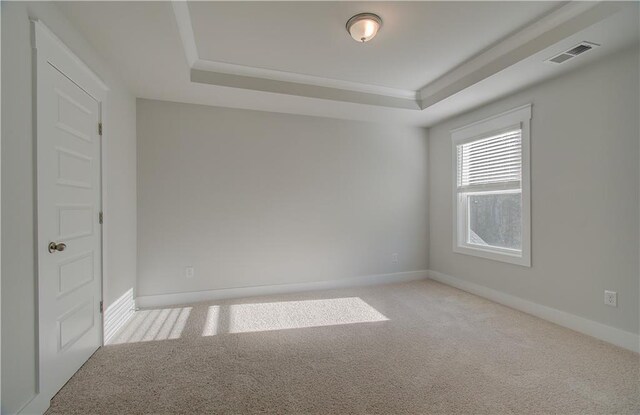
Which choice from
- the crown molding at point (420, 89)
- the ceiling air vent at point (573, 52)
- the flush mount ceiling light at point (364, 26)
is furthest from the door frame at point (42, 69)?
the ceiling air vent at point (573, 52)

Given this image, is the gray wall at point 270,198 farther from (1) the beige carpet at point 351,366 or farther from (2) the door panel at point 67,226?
(2) the door panel at point 67,226

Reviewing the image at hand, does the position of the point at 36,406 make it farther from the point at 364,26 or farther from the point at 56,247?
the point at 364,26

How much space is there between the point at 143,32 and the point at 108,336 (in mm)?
2539

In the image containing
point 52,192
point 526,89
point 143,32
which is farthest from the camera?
point 526,89

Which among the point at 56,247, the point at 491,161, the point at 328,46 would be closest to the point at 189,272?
the point at 56,247

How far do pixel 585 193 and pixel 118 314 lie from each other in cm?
453

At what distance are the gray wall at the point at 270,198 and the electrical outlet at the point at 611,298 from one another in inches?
93.3

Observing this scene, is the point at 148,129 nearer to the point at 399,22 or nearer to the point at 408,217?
the point at 399,22

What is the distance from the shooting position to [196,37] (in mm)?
2629

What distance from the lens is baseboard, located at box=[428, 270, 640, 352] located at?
2479 mm

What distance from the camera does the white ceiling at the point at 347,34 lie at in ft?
7.41

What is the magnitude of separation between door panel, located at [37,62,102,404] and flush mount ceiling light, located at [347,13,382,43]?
2.08m

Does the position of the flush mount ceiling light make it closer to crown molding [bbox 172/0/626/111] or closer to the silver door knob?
crown molding [bbox 172/0/626/111]

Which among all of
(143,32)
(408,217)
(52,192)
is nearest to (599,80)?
(408,217)
